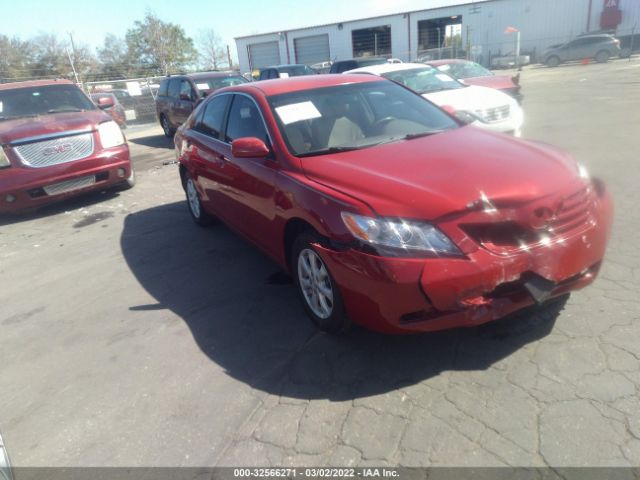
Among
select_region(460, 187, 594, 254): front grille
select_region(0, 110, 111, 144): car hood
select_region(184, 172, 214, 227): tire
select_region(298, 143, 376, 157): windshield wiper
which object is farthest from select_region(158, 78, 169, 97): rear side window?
select_region(460, 187, 594, 254): front grille

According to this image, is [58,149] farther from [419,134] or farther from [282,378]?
[282,378]

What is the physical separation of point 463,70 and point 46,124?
9257 mm

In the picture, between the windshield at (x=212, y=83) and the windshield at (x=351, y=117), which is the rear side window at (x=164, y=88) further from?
the windshield at (x=351, y=117)

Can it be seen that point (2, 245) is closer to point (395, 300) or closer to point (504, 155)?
point (395, 300)

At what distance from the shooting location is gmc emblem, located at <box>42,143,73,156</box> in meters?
6.50

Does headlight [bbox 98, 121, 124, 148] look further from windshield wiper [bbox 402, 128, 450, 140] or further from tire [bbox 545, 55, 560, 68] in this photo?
tire [bbox 545, 55, 560, 68]

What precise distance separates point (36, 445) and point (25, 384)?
0.70 m

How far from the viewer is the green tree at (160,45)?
53.6 meters

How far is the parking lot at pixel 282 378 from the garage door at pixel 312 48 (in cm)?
4060

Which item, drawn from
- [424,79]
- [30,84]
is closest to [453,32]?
[424,79]

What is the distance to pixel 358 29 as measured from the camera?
3969 centimetres

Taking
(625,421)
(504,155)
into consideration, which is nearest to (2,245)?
(504,155)

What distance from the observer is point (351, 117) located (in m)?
3.73

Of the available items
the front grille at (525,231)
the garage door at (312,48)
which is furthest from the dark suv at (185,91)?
the garage door at (312,48)
